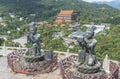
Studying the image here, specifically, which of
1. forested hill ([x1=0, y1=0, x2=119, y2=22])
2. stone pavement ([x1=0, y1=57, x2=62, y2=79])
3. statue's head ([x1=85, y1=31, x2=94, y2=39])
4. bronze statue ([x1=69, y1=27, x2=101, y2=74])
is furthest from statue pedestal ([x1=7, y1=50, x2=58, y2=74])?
forested hill ([x1=0, y1=0, x2=119, y2=22])

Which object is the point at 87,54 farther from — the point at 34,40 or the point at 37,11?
the point at 37,11

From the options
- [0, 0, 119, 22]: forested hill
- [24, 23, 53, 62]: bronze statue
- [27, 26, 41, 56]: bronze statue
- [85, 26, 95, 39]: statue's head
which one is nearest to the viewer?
[85, 26, 95, 39]: statue's head

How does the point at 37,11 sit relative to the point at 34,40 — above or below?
below

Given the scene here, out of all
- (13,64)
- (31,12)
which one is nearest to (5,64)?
(13,64)

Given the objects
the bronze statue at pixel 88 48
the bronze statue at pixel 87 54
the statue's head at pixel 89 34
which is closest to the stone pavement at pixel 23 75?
the bronze statue at pixel 87 54

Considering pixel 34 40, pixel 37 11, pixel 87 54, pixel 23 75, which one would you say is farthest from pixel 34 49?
pixel 37 11

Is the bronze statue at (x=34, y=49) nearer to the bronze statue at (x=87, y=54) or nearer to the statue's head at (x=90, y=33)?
the bronze statue at (x=87, y=54)

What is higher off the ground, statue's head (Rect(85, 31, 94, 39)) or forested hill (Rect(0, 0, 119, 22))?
statue's head (Rect(85, 31, 94, 39))

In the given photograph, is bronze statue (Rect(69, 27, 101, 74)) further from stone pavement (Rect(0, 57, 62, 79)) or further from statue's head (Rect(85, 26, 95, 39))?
stone pavement (Rect(0, 57, 62, 79))

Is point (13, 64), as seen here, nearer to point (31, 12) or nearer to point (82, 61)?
point (82, 61)

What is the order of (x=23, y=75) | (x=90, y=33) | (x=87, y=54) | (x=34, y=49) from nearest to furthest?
(x=90, y=33) → (x=87, y=54) → (x=34, y=49) → (x=23, y=75)

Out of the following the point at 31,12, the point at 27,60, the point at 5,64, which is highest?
the point at 27,60
